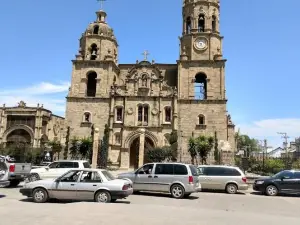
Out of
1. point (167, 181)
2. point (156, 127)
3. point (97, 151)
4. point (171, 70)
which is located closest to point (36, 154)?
point (97, 151)

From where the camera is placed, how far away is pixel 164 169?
14.4 meters

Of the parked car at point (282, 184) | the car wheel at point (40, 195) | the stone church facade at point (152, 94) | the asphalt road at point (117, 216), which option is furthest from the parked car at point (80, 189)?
the stone church facade at point (152, 94)

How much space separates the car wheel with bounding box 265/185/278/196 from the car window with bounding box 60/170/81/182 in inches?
392

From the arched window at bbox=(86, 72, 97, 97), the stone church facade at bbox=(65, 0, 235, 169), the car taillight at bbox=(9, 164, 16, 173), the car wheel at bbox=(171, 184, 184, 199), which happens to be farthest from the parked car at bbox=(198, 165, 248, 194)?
the arched window at bbox=(86, 72, 97, 97)

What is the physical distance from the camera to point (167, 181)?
14109mm

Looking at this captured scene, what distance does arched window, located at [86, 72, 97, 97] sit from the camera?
1576 inches

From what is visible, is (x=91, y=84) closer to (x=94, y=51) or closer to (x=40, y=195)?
(x=94, y=51)

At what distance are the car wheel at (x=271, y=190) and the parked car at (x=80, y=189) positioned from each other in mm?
8491

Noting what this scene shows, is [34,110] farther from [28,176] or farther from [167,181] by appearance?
[167,181]

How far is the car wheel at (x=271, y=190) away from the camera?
16562 mm

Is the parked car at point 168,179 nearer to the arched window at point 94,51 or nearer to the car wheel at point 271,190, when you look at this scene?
the car wheel at point 271,190

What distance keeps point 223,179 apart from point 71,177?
27.8ft

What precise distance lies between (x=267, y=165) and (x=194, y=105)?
10.0 meters

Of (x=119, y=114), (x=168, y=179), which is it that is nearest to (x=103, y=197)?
(x=168, y=179)
